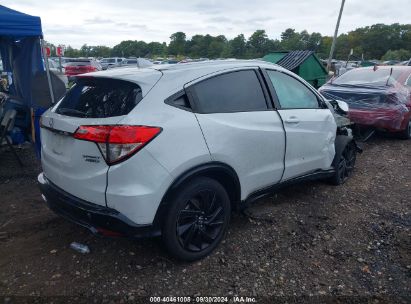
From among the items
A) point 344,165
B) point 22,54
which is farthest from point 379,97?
point 22,54

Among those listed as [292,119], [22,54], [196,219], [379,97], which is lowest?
[196,219]

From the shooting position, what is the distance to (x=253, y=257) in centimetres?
322

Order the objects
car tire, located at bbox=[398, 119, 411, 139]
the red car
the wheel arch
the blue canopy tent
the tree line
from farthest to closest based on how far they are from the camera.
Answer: the tree line, car tire, located at bbox=[398, 119, 411, 139], the red car, the blue canopy tent, the wheel arch

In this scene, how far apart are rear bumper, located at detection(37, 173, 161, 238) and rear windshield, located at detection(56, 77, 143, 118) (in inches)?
26.5

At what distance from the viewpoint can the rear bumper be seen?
8.45 ft

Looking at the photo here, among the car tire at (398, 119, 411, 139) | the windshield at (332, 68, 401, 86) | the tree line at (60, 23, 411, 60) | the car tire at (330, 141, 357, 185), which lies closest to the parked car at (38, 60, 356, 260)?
the car tire at (330, 141, 357, 185)

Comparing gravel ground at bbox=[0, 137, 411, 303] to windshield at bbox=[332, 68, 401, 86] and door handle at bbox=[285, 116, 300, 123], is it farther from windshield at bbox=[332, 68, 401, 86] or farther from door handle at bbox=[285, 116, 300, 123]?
windshield at bbox=[332, 68, 401, 86]

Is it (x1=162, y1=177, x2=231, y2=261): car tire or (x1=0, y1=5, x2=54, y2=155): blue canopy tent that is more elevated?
(x1=0, y1=5, x2=54, y2=155): blue canopy tent

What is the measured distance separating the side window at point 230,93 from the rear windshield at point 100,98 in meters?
0.54

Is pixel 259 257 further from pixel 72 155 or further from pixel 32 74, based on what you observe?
pixel 32 74

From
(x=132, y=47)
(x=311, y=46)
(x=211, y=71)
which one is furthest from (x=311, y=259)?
(x=132, y=47)

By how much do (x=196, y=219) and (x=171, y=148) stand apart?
0.71m

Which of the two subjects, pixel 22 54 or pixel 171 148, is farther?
pixel 22 54

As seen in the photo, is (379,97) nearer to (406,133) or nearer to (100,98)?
(406,133)
